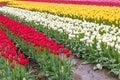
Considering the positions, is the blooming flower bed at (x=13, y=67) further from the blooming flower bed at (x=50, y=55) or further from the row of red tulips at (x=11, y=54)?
the blooming flower bed at (x=50, y=55)

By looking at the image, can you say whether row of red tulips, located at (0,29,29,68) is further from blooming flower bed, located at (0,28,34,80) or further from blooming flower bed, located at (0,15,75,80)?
blooming flower bed, located at (0,15,75,80)

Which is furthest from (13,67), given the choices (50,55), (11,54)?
(50,55)

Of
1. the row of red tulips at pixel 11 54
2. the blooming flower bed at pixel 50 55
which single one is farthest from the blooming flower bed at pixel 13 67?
the blooming flower bed at pixel 50 55

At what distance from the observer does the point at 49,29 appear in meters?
10.4

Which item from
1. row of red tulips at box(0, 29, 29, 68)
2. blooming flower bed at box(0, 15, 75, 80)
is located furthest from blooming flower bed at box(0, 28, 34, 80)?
blooming flower bed at box(0, 15, 75, 80)

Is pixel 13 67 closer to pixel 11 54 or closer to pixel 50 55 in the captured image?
pixel 11 54

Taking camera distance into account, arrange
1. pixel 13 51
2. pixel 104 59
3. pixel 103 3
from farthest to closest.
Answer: pixel 103 3
pixel 104 59
pixel 13 51

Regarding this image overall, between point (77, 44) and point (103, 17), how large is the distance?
190 inches

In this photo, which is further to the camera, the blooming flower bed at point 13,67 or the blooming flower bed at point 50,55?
the blooming flower bed at point 50,55

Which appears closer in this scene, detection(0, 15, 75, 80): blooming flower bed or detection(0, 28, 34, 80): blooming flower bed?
detection(0, 28, 34, 80): blooming flower bed

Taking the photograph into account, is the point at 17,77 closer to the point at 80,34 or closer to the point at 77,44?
the point at 77,44

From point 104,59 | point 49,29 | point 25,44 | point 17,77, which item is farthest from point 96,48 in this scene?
point 49,29

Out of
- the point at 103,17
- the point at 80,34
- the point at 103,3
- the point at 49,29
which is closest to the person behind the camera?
the point at 80,34

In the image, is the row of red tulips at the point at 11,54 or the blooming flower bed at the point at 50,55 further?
the blooming flower bed at the point at 50,55
